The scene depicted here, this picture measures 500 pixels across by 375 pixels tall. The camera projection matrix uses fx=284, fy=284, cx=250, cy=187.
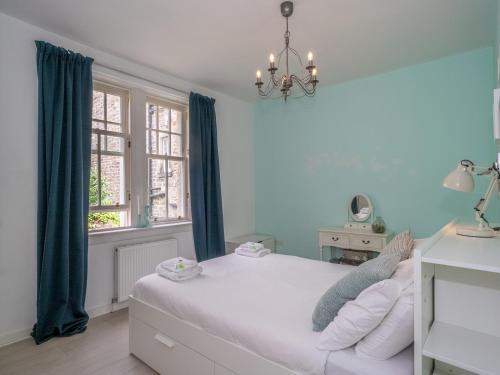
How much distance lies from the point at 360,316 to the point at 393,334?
0.46ft

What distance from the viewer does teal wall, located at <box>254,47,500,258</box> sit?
297 centimetres

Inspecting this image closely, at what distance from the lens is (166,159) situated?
3.60 m

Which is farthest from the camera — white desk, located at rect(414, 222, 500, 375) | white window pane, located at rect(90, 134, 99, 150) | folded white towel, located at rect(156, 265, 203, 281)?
white window pane, located at rect(90, 134, 99, 150)

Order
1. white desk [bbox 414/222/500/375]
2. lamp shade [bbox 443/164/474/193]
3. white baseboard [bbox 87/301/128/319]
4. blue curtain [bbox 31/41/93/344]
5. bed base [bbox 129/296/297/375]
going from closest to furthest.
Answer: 1. white desk [bbox 414/222/500/375]
2. bed base [bbox 129/296/297/375]
3. lamp shade [bbox 443/164/474/193]
4. blue curtain [bbox 31/41/93/344]
5. white baseboard [bbox 87/301/128/319]

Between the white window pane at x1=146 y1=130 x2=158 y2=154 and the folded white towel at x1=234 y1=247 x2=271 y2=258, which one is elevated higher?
the white window pane at x1=146 y1=130 x2=158 y2=154

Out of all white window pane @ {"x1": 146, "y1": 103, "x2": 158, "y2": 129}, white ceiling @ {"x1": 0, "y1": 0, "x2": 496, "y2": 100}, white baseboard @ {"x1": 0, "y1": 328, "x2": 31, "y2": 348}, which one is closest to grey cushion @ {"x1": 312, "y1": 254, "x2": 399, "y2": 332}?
white ceiling @ {"x1": 0, "y1": 0, "x2": 496, "y2": 100}

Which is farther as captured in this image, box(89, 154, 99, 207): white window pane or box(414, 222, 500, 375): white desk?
box(89, 154, 99, 207): white window pane

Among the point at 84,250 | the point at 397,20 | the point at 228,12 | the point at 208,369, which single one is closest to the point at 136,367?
the point at 208,369

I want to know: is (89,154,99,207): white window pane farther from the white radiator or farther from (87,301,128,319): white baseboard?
(87,301,128,319): white baseboard

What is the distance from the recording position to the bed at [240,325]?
1315 mm

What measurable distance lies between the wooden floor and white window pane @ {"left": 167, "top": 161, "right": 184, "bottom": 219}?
1.54 meters

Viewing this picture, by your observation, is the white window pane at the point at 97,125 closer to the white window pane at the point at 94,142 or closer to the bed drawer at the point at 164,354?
the white window pane at the point at 94,142

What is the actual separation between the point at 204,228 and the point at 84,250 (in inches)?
54.8

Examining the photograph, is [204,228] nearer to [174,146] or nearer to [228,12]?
[174,146]
